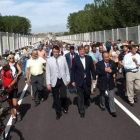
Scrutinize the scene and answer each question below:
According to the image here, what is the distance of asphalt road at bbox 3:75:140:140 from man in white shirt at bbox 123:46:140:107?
0.43 meters

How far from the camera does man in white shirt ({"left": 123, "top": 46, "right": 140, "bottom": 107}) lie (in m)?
7.54

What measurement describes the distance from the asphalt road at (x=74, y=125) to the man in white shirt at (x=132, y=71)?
426 mm

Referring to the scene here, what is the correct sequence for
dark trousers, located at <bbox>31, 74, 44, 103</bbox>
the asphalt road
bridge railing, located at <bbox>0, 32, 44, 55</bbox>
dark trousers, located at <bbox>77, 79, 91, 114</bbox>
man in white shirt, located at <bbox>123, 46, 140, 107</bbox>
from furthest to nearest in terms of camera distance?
1. bridge railing, located at <bbox>0, 32, 44, 55</bbox>
2. dark trousers, located at <bbox>31, 74, 44, 103</bbox>
3. man in white shirt, located at <bbox>123, 46, 140, 107</bbox>
4. dark trousers, located at <bbox>77, 79, 91, 114</bbox>
5. the asphalt road

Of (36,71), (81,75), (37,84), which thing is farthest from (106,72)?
(37,84)

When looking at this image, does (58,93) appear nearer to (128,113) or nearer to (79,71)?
(79,71)

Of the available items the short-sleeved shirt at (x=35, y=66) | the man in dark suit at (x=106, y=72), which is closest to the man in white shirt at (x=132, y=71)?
the man in dark suit at (x=106, y=72)

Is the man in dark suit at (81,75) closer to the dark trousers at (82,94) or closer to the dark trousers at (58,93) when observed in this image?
the dark trousers at (82,94)

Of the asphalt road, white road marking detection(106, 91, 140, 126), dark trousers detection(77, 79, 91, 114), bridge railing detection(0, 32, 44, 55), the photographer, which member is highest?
bridge railing detection(0, 32, 44, 55)

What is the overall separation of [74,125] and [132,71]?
268 centimetres

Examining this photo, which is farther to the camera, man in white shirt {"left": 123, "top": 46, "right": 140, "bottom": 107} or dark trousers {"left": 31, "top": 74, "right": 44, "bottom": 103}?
dark trousers {"left": 31, "top": 74, "right": 44, "bottom": 103}

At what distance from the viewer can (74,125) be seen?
6.15 metres

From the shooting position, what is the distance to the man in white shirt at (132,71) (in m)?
7.54

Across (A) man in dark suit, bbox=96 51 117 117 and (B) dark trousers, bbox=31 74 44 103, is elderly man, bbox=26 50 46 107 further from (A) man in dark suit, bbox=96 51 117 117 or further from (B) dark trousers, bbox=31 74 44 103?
(A) man in dark suit, bbox=96 51 117 117

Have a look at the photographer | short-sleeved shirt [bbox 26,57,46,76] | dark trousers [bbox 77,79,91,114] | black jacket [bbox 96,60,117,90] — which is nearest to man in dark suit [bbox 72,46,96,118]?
dark trousers [bbox 77,79,91,114]
